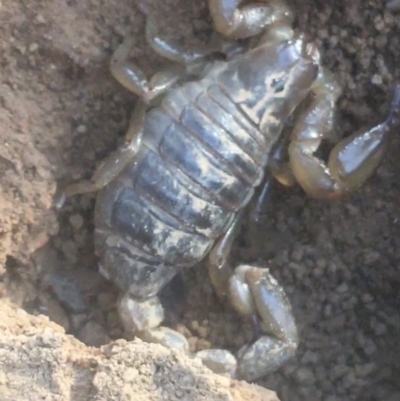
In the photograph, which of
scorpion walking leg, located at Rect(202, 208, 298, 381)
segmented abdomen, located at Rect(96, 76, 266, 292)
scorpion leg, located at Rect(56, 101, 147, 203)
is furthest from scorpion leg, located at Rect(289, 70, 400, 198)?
scorpion leg, located at Rect(56, 101, 147, 203)

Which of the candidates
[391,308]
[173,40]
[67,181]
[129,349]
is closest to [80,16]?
[173,40]

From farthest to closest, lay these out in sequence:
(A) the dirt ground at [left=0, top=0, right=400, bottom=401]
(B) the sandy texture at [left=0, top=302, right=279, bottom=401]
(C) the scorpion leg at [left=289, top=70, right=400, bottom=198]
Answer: (C) the scorpion leg at [left=289, top=70, right=400, bottom=198]
(A) the dirt ground at [left=0, top=0, right=400, bottom=401]
(B) the sandy texture at [left=0, top=302, right=279, bottom=401]

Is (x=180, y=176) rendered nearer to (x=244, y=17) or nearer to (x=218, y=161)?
(x=218, y=161)

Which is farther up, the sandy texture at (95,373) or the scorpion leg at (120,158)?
the scorpion leg at (120,158)

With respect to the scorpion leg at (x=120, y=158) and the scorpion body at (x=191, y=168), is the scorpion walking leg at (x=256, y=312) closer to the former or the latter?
the scorpion body at (x=191, y=168)

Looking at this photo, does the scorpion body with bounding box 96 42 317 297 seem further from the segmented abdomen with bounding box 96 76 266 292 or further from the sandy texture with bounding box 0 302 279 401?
the sandy texture with bounding box 0 302 279 401

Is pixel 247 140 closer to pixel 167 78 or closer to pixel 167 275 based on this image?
pixel 167 78

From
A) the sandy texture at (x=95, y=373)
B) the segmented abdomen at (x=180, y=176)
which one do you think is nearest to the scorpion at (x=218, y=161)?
the segmented abdomen at (x=180, y=176)
